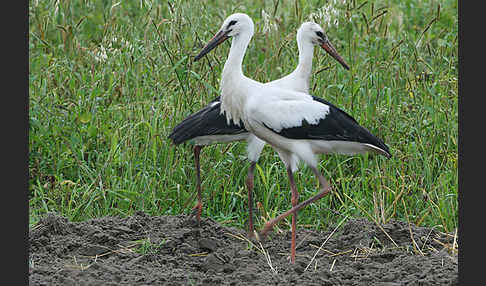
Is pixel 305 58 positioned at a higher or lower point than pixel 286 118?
higher

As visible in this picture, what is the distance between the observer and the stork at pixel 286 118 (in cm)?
532

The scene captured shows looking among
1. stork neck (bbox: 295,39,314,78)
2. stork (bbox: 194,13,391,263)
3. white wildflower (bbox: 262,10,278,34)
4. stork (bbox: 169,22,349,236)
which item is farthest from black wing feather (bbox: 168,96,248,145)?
white wildflower (bbox: 262,10,278,34)

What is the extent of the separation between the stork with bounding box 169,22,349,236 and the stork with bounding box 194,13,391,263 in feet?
1.33

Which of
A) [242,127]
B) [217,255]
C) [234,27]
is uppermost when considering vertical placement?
[234,27]

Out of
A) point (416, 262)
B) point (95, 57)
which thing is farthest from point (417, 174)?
point (95, 57)

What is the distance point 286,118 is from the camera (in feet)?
17.4

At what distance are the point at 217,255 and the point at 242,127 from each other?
1.26m

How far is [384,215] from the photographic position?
226 inches

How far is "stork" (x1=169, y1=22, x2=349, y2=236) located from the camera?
5.92m

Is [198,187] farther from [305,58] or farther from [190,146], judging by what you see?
[305,58]

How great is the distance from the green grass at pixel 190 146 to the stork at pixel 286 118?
0.65 meters

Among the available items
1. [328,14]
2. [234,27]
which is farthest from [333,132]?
[328,14]

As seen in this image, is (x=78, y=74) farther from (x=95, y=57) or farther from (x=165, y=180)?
(x=165, y=180)

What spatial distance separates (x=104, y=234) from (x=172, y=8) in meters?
2.31
